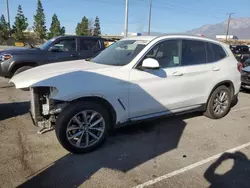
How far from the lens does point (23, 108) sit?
586 cm

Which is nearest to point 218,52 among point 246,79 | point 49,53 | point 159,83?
point 159,83

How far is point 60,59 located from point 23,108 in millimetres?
2978

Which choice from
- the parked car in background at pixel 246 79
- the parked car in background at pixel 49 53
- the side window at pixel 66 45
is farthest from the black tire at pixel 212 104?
the side window at pixel 66 45

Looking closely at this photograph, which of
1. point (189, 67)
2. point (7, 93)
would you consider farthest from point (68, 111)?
point (7, 93)

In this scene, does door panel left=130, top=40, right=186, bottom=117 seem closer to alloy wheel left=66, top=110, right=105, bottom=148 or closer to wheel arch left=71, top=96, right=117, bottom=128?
wheel arch left=71, top=96, right=117, bottom=128

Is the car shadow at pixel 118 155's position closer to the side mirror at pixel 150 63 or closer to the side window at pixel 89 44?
the side mirror at pixel 150 63

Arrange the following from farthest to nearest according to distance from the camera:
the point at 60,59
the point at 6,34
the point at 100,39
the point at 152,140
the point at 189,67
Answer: the point at 6,34 < the point at 100,39 < the point at 60,59 < the point at 189,67 < the point at 152,140

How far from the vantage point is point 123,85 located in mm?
3900

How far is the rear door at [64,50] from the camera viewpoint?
8.39 m

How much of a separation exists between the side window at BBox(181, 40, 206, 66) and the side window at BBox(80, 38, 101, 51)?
489 cm

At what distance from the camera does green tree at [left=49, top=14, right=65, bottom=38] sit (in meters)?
68.3

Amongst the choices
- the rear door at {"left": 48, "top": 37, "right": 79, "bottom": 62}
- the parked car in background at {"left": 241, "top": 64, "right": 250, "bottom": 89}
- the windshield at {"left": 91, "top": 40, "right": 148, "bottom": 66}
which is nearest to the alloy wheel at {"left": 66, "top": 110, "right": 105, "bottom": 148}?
the windshield at {"left": 91, "top": 40, "right": 148, "bottom": 66}

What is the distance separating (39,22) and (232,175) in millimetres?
67368

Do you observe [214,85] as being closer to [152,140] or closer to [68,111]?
[152,140]
